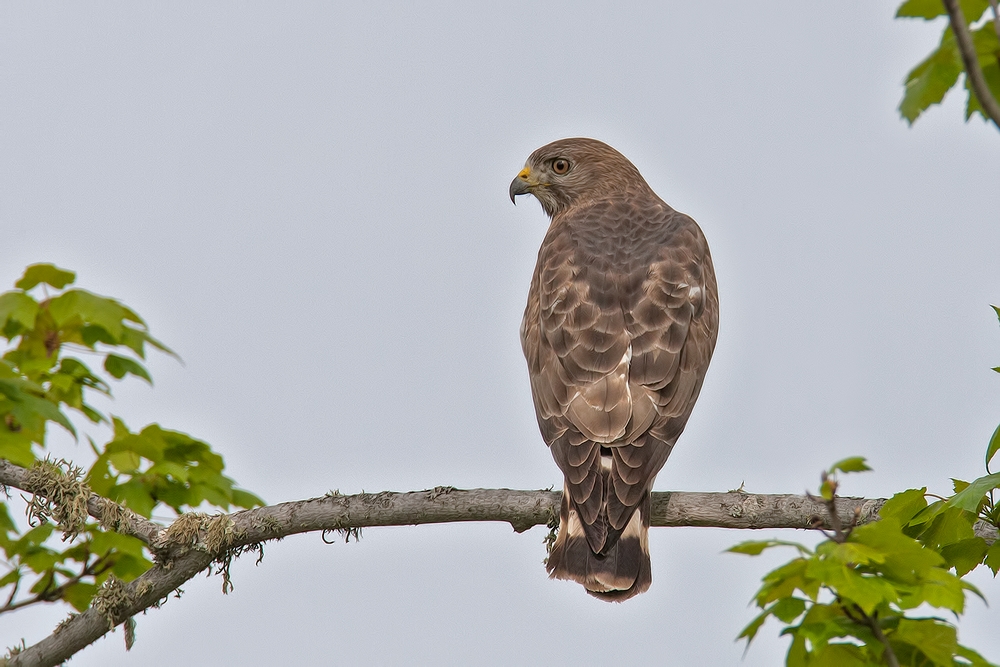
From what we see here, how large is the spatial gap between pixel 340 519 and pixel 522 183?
4009 mm

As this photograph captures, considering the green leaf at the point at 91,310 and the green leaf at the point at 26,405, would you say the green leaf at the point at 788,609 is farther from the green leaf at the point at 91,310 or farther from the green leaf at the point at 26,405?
the green leaf at the point at 91,310

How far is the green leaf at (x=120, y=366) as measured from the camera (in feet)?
12.7

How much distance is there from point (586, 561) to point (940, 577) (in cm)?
254

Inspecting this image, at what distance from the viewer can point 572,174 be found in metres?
8.20

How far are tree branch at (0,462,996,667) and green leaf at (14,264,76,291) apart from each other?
57.4 inches

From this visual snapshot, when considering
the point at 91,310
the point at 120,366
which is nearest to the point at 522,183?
the point at 120,366

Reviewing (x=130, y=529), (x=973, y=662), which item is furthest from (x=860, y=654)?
(x=130, y=529)

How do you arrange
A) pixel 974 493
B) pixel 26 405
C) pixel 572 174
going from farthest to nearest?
pixel 572 174 < pixel 974 493 < pixel 26 405

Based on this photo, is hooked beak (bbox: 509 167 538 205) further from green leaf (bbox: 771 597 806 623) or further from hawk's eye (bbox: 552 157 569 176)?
green leaf (bbox: 771 597 806 623)

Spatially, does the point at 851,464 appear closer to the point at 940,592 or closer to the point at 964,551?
the point at 940,592

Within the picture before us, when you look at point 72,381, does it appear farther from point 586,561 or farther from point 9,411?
point 586,561

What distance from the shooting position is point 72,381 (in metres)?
3.78

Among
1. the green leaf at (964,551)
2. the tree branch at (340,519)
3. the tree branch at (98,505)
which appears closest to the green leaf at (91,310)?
the tree branch at (98,505)

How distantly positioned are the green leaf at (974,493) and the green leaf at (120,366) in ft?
8.37
